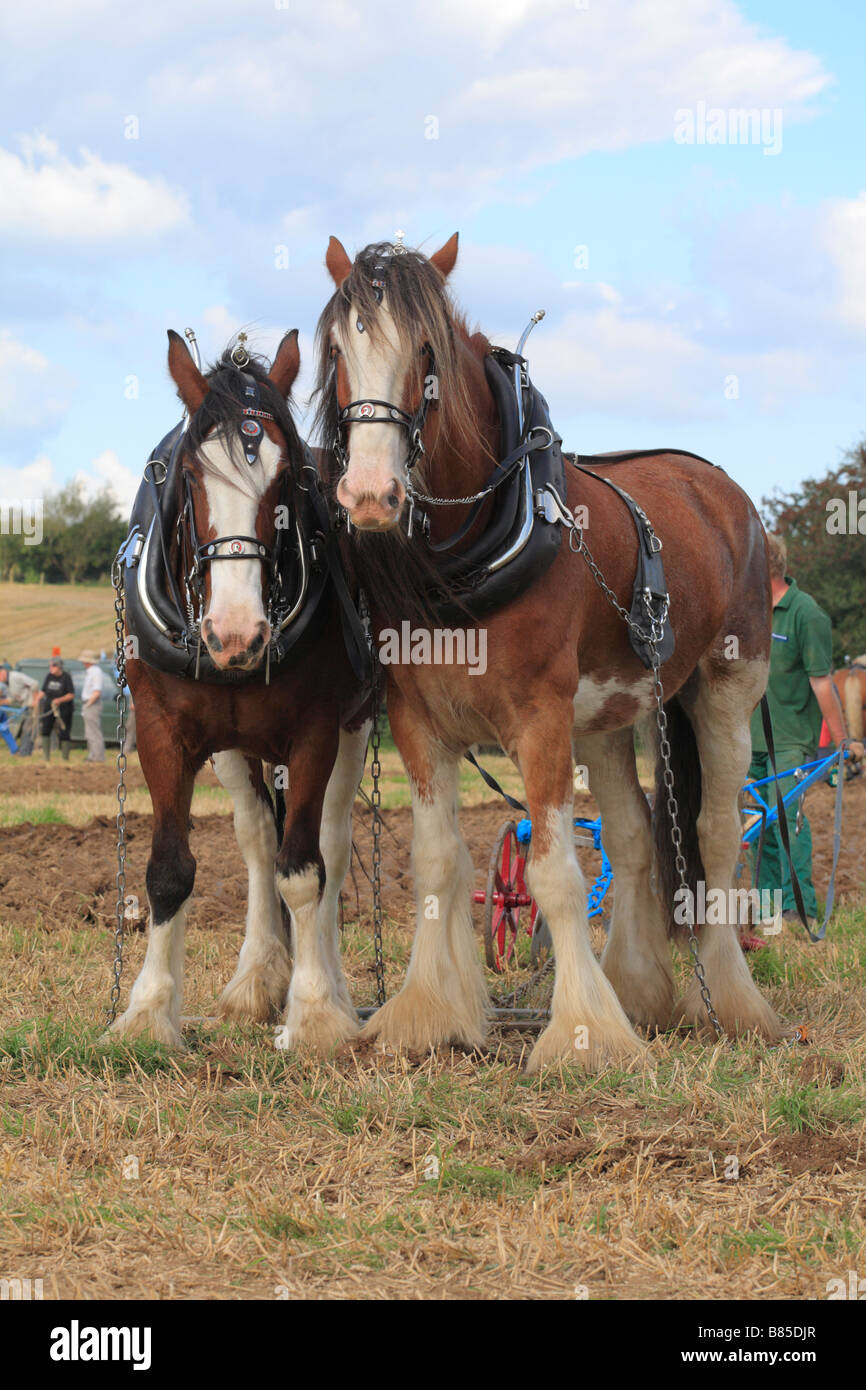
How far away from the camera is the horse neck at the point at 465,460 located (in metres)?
3.92

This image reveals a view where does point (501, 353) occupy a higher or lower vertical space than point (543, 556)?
higher

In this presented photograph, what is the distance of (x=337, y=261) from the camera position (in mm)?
4023

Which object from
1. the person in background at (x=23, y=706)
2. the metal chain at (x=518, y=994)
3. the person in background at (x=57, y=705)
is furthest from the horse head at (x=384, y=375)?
the person in background at (x=23, y=706)

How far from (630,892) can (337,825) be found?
1.20 meters

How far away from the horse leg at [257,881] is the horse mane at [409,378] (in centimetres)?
117

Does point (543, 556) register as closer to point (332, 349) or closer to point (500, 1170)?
point (332, 349)

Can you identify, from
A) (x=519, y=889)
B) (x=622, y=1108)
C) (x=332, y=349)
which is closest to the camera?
(x=622, y=1108)

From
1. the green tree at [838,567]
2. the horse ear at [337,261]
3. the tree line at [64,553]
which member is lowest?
the horse ear at [337,261]

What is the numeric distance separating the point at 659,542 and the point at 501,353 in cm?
87

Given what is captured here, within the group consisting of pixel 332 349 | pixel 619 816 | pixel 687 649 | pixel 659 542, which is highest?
pixel 332 349

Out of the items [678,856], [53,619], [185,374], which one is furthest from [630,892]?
[53,619]

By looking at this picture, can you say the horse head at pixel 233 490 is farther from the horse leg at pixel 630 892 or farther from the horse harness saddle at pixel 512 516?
the horse leg at pixel 630 892

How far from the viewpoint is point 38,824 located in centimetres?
984
